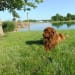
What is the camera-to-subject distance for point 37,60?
418 inches

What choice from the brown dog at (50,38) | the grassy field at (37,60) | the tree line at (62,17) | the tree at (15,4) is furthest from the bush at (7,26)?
the tree line at (62,17)

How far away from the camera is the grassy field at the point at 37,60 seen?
9.37m

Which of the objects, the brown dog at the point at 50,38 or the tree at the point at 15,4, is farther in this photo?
the tree at the point at 15,4

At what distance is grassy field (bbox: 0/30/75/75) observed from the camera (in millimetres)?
9367

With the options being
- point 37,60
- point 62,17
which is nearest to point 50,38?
point 37,60

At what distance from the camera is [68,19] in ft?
380

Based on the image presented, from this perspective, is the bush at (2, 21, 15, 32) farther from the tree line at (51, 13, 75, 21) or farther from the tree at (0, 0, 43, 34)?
the tree line at (51, 13, 75, 21)

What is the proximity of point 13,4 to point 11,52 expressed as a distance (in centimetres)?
1040

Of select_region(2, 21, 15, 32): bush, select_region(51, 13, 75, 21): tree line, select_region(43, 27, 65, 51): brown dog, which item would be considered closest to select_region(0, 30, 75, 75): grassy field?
select_region(43, 27, 65, 51): brown dog

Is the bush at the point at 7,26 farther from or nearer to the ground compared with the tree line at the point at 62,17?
farther from the ground

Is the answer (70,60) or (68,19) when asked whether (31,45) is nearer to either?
(70,60)

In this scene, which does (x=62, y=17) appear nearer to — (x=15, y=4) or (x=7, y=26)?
(x=7, y=26)

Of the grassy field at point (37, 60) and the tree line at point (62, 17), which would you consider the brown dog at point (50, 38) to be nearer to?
the grassy field at point (37, 60)

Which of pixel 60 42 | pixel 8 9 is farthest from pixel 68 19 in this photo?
pixel 60 42
